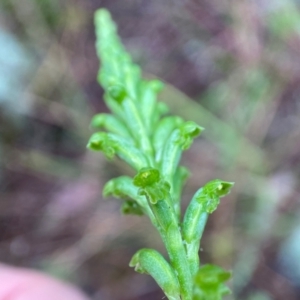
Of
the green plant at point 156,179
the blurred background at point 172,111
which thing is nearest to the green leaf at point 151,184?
the green plant at point 156,179

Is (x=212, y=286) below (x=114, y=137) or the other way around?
below

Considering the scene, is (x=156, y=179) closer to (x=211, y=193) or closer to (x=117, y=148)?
(x=211, y=193)

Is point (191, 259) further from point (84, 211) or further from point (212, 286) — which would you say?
point (84, 211)

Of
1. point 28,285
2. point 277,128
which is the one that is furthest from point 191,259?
point 277,128

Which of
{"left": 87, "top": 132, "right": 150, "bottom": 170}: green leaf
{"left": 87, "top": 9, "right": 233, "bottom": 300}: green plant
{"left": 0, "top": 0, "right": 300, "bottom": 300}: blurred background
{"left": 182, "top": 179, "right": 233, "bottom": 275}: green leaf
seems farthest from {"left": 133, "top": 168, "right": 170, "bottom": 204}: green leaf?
{"left": 0, "top": 0, "right": 300, "bottom": 300}: blurred background

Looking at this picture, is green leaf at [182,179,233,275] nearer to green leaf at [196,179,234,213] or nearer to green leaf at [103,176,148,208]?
green leaf at [196,179,234,213]

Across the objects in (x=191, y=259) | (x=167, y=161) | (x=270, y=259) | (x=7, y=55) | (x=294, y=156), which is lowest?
(x=191, y=259)

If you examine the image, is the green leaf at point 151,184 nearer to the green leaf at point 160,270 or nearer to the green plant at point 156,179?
the green plant at point 156,179

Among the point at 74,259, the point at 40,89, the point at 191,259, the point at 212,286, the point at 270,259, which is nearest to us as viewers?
the point at 212,286
